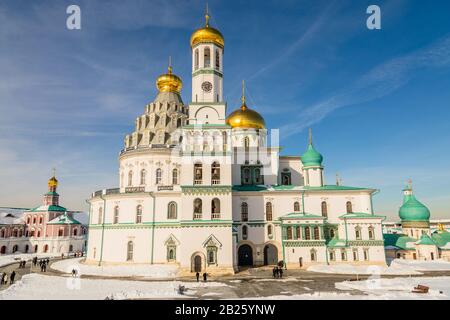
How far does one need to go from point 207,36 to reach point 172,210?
20.6 metres

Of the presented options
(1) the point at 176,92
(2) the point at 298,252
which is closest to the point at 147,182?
(1) the point at 176,92

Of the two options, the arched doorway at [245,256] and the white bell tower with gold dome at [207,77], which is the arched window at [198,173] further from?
the arched doorway at [245,256]

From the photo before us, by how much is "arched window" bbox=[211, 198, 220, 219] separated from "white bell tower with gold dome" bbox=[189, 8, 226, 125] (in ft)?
28.0

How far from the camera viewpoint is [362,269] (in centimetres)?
3155

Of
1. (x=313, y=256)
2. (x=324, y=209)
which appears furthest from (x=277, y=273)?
(x=324, y=209)

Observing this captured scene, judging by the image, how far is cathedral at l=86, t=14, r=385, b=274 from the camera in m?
30.3

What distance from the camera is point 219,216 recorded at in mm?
30359

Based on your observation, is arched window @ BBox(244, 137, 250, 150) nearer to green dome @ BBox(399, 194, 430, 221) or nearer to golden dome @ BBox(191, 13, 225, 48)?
golden dome @ BBox(191, 13, 225, 48)

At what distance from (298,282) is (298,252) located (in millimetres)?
8994

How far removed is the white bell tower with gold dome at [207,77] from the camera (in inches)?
1289

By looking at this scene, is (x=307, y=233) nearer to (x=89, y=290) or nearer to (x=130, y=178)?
(x=89, y=290)

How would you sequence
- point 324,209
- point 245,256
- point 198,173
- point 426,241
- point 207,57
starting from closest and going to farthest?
point 198,173
point 207,57
point 245,256
point 324,209
point 426,241

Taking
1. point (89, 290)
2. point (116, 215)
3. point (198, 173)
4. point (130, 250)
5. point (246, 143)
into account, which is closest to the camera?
point (89, 290)
